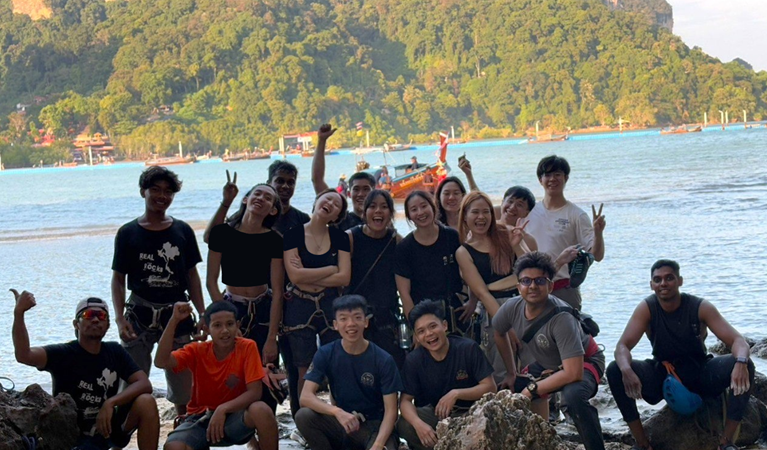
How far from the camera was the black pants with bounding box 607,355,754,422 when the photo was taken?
495 centimetres

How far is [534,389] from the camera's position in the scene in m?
4.89

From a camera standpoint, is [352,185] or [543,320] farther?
[352,185]

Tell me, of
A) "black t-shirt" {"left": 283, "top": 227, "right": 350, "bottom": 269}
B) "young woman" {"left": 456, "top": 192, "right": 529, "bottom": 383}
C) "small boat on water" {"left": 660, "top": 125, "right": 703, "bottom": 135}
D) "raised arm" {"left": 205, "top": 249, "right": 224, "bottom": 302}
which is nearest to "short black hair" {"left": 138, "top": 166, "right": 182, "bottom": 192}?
"raised arm" {"left": 205, "top": 249, "right": 224, "bottom": 302}

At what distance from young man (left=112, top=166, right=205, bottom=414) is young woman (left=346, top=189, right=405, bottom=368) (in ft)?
3.40

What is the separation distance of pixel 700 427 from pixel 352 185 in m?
2.83

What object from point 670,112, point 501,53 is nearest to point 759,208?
point 670,112

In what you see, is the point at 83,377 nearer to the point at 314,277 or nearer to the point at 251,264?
the point at 251,264

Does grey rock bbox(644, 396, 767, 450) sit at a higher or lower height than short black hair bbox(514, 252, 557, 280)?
lower

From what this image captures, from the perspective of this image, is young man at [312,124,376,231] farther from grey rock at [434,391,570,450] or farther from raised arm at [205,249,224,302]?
grey rock at [434,391,570,450]

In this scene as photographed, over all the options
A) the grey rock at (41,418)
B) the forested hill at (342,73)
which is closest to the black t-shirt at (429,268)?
the grey rock at (41,418)

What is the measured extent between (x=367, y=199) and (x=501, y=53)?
132 meters

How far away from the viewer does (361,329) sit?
4953 mm

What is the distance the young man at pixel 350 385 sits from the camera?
4910mm

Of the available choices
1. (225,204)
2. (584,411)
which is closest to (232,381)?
(225,204)
